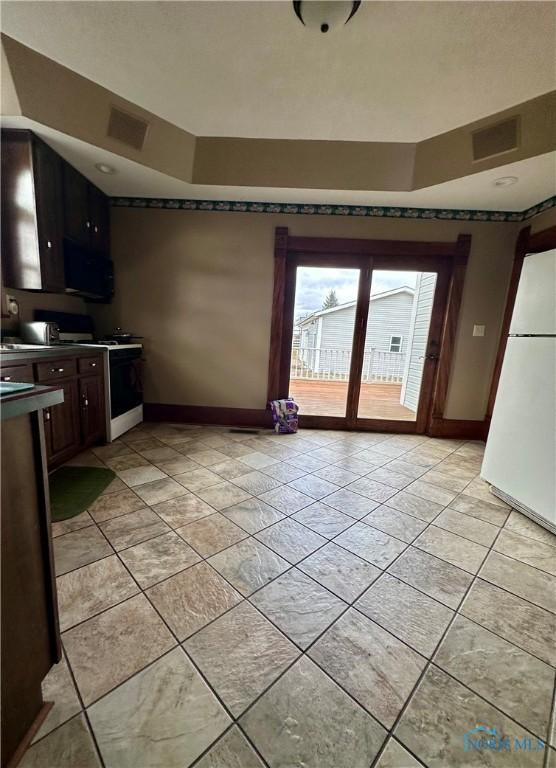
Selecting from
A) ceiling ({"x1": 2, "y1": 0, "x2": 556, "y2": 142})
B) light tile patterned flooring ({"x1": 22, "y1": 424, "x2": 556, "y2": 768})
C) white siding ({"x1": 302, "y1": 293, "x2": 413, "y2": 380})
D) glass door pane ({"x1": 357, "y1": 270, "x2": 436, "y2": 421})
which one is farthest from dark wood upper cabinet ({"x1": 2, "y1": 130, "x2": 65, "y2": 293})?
glass door pane ({"x1": 357, "y1": 270, "x2": 436, "y2": 421})

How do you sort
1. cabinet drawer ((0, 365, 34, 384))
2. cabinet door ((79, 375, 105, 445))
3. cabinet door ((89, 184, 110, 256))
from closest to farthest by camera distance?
cabinet drawer ((0, 365, 34, 384)) → cabinet door ((79, 375, 105, 445)) → cabinet door ((89, 184, 110, 256))

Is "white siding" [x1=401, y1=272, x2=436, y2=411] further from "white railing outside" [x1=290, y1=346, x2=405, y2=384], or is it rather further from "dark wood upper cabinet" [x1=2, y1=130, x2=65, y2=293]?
"dark wood upper cabinet" [x1=2, y1=130, x2=65, y2=293]

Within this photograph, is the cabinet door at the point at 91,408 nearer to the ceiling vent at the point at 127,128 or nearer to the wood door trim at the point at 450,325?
the ceiling vent at the point at 127,128

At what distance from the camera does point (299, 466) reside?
8.46ft

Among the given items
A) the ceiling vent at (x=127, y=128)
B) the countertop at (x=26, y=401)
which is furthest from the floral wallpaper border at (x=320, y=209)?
the countertop at (x=26, y=401)

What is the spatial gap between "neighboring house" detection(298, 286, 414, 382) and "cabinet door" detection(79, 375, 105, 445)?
212 centimetres

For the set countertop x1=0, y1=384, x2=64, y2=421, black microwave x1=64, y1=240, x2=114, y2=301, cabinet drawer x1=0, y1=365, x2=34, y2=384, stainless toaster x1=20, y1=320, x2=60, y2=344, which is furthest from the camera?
black microwave x1=64, y1=240, x2=114, y2=301

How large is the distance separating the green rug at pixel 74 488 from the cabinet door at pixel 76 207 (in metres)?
2.01

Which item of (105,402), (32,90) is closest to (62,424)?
(105,402)

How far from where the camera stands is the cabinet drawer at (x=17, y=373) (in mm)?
1748

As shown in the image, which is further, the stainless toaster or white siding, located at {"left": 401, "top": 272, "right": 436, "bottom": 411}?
white siding, located at {"left": 401, "top": 272, "right": 436, "bottom": 411}

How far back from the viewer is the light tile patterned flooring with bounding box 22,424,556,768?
824mm

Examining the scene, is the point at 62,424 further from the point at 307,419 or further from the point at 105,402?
the point at 307,419

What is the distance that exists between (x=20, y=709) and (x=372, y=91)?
3.28 meters
